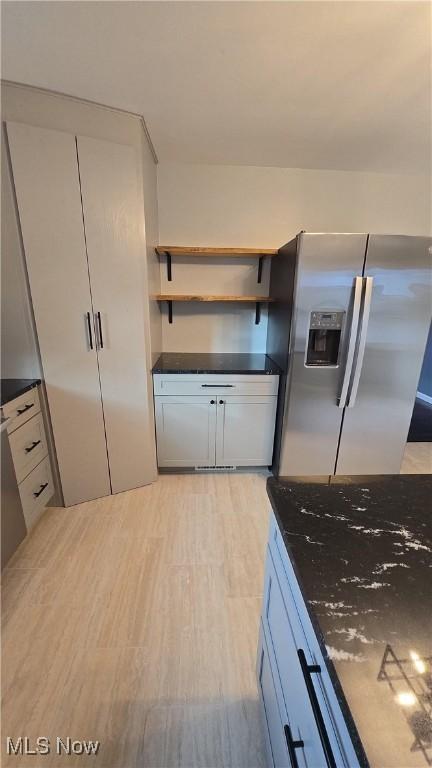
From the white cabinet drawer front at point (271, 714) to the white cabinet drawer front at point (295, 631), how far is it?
0.12m

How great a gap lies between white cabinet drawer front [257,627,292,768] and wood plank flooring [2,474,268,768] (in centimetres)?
17

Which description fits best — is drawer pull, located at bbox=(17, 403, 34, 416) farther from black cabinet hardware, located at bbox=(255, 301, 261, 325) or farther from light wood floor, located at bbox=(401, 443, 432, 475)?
light wood floor, located at bbox=(401, 443, 432, 475)

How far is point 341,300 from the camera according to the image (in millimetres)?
1949

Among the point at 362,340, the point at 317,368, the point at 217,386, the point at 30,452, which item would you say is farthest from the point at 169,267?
the point at 30,452

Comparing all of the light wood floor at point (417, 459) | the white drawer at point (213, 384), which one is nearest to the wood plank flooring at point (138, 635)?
the white drawer at point (213, 384)

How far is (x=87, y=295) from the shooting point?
1.79m

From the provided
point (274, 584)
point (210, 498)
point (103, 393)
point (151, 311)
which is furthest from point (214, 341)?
point (274, 584)

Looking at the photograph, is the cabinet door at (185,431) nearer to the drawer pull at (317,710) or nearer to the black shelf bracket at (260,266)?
the black shelf bracket at (260,266)

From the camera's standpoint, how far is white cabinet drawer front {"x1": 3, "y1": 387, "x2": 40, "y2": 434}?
5.13ft

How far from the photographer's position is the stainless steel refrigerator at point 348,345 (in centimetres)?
189

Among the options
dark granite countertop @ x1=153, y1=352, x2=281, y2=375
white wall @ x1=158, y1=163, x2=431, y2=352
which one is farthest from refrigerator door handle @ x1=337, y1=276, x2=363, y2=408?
white wall @ x1=158, y1=163, x2=431, y2=352

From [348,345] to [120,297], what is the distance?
159cm

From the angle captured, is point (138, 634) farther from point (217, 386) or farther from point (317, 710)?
point (217, 386)

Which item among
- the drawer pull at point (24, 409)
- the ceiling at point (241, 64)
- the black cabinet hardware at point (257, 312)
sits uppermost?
the ceiling at point (241, 64)
